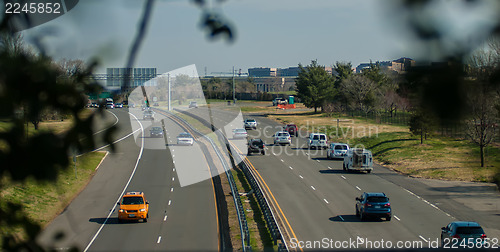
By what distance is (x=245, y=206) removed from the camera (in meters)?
28.9

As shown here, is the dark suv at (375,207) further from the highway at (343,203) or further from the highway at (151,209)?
the highway at (151,209)

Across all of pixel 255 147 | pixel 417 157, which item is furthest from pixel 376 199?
pixel 255 147

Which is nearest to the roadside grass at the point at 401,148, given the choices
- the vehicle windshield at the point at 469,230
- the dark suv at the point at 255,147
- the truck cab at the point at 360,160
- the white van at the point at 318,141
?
the vehicle windshield at the point at 469,230

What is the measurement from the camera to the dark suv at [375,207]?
23.8 m

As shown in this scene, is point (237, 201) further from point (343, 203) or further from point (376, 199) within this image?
point (376, 199)

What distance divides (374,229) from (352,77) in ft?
218

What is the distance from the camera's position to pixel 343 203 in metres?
28.5

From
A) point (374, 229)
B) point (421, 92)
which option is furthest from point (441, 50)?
point (374, 229)

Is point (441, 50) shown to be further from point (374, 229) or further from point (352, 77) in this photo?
point (352, 77)

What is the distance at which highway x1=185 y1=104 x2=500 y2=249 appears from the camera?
2144cm

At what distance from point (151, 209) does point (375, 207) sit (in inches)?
473

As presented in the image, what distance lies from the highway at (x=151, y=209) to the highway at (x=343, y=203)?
4.13m

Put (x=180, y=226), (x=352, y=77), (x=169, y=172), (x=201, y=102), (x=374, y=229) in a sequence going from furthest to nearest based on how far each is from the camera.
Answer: (x=201, y=102) < (x=352, y=77) < (x=169, y=172) < (x=180, y=226) < (x=374, y=229)

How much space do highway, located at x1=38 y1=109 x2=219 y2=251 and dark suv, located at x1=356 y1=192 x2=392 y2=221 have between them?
6.72 meters
